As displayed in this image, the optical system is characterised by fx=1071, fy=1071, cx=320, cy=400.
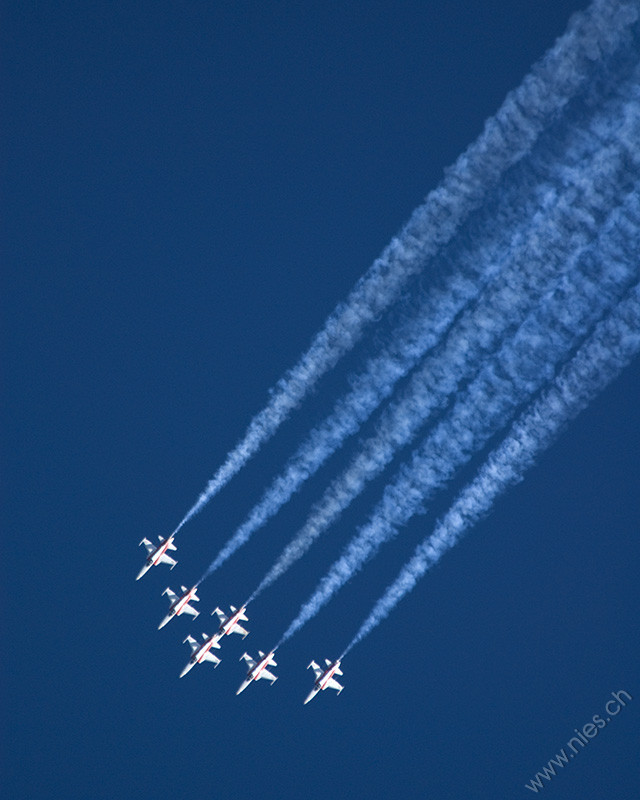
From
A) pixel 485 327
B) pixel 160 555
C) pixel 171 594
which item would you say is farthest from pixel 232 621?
pixel 485 327

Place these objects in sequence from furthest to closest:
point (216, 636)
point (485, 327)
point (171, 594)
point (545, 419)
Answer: point (171, 594), point (216, 636), point (485, 327), point (545, 419)

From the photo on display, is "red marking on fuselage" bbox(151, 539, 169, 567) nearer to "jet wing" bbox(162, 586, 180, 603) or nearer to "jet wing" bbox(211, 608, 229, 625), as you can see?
"jet wing" bbox(162, 586, 180, 603)

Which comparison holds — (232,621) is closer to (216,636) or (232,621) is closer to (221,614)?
(221,614)

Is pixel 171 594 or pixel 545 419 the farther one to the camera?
pixel 171 594

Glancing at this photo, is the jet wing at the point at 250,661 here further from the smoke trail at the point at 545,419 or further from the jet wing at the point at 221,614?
the smoke trail at the point at 545,419

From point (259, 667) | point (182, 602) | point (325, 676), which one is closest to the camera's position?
point (325, 676)

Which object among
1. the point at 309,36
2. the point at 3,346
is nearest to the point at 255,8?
the point at 309,36

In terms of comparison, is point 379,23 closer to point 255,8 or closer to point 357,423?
point 255,8

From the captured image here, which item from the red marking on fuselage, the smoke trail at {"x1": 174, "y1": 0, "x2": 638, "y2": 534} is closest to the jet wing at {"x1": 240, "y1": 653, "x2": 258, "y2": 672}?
the red marking on fuselage
